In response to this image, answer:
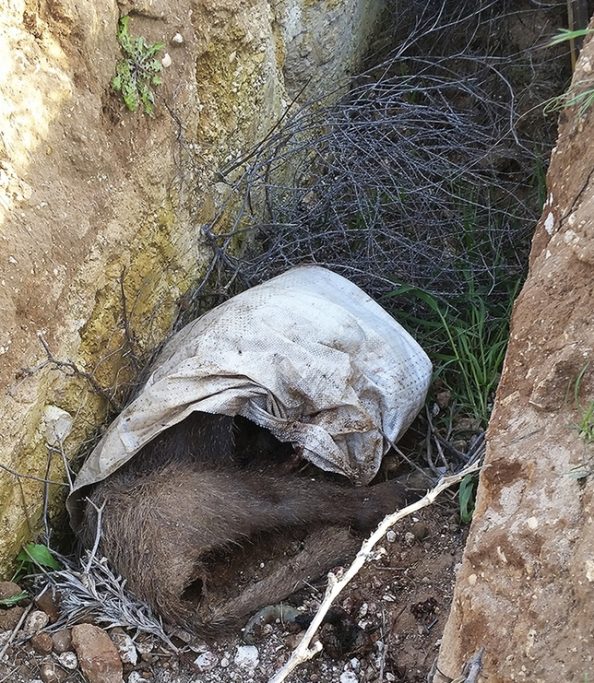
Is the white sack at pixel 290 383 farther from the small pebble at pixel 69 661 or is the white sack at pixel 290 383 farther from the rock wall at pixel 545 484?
the rock wall at pixel 545 484

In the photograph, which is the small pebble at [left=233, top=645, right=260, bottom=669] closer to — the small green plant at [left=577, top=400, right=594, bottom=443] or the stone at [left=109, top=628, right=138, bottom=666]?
the stone at [left=109, top=628, right=138, bottom=666]

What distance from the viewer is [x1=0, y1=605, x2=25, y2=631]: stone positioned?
104 inches

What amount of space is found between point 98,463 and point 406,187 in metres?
1.68

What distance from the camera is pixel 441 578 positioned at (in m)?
2.70

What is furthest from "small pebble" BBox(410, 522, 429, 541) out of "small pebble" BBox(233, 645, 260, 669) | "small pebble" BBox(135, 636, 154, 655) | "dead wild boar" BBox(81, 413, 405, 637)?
"small pebble" BBox(135, 636, 154, 655)

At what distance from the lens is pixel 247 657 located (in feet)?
8.56

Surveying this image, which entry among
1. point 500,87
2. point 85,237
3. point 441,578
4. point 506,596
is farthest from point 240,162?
point 506,596

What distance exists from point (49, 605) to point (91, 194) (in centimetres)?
133

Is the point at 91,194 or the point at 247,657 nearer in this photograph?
the point at 247,657

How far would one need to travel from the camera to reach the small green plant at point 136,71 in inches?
112

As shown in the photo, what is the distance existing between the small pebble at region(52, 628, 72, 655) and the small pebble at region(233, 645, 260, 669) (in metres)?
0.50

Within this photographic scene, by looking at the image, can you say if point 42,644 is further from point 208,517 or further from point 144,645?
point 208,517

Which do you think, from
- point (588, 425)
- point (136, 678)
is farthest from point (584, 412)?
point (136, 678)

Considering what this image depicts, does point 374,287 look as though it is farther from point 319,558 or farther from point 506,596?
point 506,596
